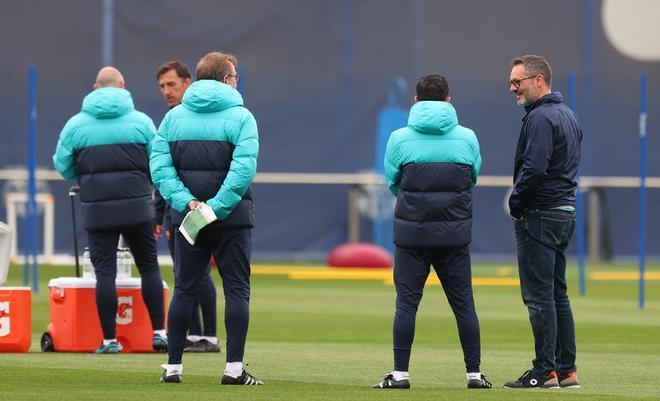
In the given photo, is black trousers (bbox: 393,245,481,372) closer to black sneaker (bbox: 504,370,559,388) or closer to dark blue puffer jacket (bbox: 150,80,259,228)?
black sneaker (bbox: 504,370,559,388)

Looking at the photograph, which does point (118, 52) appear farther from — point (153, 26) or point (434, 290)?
point (434, 290)

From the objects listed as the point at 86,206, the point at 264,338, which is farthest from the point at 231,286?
the point at 264,338

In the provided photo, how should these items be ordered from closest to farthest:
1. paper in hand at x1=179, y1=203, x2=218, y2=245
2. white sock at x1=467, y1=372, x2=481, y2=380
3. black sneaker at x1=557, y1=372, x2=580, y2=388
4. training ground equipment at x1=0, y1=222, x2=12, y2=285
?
paper in hand at x1=179, y1=203, x2=218, y2=245 → white sock at x1=467, y1=372, x2=481, y2=380 → black sneaker at x1=557, y1=372, x2=580, y2=388 → training ground equipment at x1=0, y1=222, x2=12, y2=285

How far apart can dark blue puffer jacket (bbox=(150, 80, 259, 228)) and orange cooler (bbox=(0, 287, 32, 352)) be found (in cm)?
209

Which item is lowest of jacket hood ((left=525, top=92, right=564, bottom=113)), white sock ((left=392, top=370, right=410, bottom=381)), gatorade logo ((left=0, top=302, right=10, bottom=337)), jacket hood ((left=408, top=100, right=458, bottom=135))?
white sock ((left=392, top=370, right=410, bottom=381))

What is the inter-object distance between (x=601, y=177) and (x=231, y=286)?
14224 mm

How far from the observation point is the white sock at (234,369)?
8.11 m

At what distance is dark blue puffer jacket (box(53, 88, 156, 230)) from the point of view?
9.91 m

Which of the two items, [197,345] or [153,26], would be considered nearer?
[197,345]

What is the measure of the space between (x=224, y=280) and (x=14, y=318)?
218 cm

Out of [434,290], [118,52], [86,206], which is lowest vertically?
[434,290]

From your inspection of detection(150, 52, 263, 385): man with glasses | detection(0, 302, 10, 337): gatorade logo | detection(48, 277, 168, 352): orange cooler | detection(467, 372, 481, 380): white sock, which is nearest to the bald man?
detection(48, 277, 168, 352): orange cooler

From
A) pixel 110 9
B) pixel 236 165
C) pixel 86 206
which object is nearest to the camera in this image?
pixel 236 165

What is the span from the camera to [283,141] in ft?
70.0
